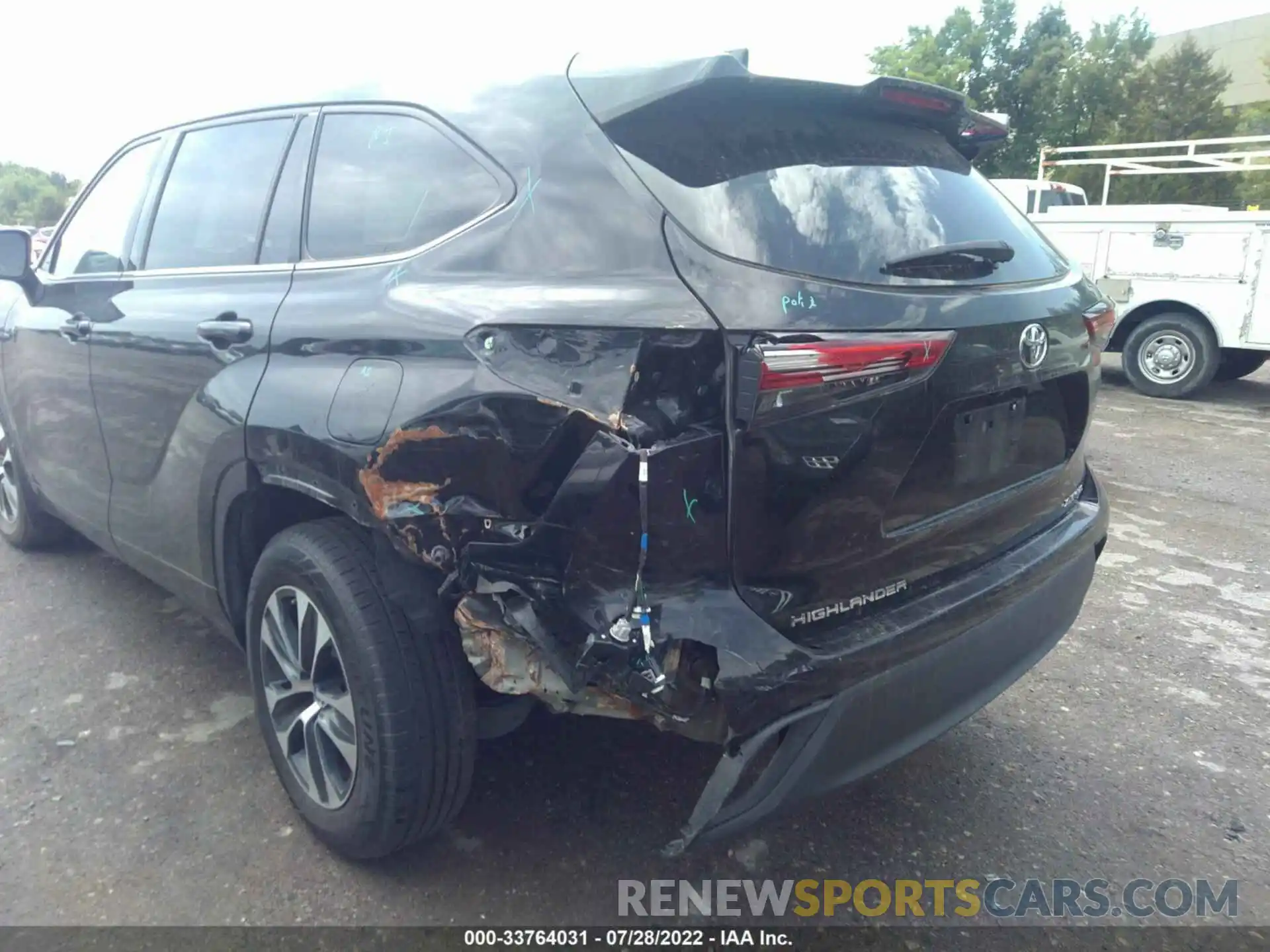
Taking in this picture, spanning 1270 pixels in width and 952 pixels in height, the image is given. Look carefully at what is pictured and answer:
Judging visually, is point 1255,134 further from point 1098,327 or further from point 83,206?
point 83,206

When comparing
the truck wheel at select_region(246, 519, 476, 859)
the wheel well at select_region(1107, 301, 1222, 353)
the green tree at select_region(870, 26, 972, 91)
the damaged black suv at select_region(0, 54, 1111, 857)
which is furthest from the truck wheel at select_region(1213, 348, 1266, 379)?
the green tree at select_region(870, 26, 972, 91)

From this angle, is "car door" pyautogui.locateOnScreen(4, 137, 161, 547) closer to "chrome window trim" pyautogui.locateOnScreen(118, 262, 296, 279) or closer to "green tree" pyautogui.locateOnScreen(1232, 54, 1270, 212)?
"chrome window trim" pyautogui.locateOnScreen(118, 262, 296, 279)

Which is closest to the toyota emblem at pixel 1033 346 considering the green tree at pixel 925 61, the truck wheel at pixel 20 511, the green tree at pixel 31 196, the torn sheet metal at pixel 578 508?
the torn sheet metal at pixel 578 508

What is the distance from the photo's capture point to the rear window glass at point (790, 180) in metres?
1.86

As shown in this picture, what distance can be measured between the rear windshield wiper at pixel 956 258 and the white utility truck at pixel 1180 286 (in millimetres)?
6913

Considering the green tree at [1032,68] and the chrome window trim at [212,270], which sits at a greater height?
the green tree at [1032,68]

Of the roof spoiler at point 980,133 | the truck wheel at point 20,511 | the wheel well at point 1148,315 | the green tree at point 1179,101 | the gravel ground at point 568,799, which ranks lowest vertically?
the gravel ground at point 568,799

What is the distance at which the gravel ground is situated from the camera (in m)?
2.31

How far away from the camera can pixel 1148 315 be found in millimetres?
9266

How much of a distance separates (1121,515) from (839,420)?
14.1 ft

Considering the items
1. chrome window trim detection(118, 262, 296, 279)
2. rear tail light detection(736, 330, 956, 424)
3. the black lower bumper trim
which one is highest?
chrome window trim detection(118, 262, 296, 279)

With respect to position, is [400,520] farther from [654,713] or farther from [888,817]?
[888,817]

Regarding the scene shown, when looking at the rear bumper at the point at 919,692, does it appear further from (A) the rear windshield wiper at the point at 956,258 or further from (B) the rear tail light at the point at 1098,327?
(A) the rear windshield wiper at the point at 956,258

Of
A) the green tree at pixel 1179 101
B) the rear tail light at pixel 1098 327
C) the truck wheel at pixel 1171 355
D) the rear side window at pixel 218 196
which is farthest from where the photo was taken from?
the green tree at pixel 1179 101
